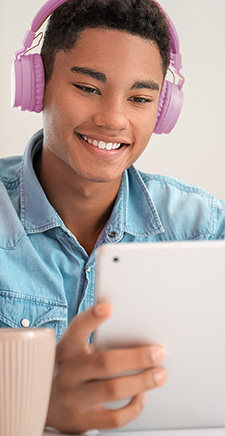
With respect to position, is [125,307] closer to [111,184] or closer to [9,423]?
[9,423]

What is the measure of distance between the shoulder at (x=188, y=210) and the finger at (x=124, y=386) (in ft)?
2.82

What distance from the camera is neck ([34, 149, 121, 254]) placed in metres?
1.54

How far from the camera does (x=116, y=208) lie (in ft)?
5.12

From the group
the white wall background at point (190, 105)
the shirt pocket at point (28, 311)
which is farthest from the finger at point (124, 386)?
the white wall background at point (190, 105)

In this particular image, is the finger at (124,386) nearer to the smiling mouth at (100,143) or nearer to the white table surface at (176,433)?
the white table surface at (176,433)

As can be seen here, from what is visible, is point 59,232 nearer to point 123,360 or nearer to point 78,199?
point 78,199

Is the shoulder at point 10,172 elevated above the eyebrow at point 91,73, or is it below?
below

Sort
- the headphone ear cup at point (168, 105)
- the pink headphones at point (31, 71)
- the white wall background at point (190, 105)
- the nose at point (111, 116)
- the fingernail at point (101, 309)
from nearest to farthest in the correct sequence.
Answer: the fingernail at point (101, 309), the nose at point (111, 116), the pink headphones at point (31, 71), the headphone ear cup at point (168, 105), the white wall background at point (190, 105)

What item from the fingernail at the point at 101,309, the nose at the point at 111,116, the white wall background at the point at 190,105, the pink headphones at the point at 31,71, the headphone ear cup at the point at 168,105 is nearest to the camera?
the fingernail at the point at 101,309

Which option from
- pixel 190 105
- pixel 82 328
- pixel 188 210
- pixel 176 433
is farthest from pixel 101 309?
pixel 190 105

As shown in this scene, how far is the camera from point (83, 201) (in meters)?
1.56

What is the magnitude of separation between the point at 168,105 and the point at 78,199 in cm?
32

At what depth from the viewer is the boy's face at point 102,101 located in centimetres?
136

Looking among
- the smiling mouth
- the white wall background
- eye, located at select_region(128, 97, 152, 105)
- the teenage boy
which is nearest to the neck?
the teenage boy
